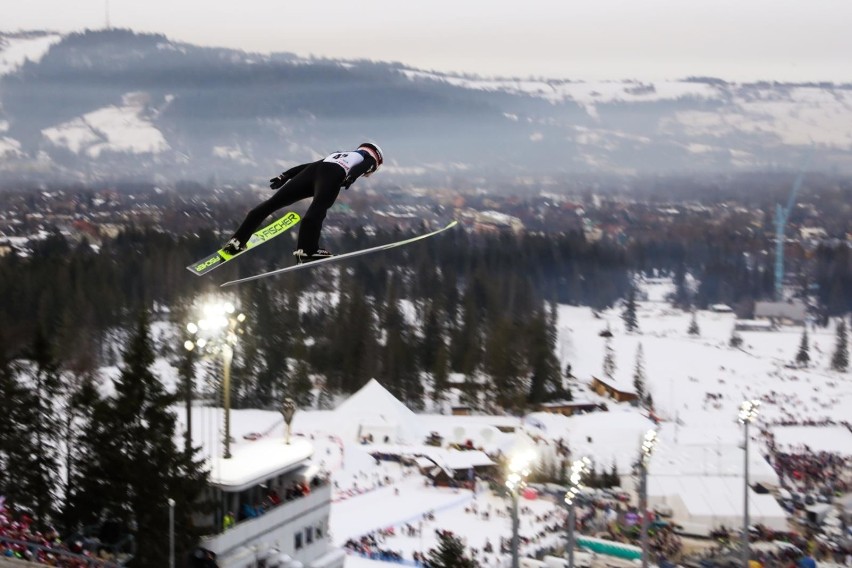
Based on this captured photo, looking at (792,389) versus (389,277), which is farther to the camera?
(389,277)

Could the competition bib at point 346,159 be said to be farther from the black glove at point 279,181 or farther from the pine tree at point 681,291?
the pine tree at point 681,291

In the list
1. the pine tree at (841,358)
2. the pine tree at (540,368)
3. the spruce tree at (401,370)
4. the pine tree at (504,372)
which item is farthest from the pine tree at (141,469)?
the pine tree at (841,358)

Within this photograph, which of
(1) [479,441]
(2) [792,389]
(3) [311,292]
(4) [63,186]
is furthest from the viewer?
(4) [63,186]

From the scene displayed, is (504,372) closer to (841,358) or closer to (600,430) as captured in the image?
(600,430)

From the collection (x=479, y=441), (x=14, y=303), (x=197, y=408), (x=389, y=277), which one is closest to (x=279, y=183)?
(x=479, y=441)

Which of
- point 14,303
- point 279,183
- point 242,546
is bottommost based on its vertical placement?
point 14,303

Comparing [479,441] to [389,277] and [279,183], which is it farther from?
[389,277]

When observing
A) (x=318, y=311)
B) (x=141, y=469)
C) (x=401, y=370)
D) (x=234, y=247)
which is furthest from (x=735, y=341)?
(x=234, y=247)

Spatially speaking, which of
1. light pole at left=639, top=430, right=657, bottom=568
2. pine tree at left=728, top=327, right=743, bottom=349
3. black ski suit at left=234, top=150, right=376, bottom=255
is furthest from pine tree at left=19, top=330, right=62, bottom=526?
pine tree at left=728, top=327, right=743, bottom=349
